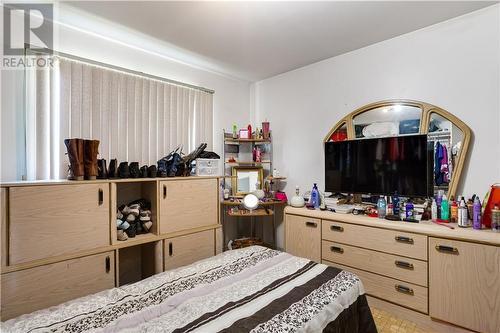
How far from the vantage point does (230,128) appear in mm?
3500

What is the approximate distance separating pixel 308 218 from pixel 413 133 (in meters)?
1.24

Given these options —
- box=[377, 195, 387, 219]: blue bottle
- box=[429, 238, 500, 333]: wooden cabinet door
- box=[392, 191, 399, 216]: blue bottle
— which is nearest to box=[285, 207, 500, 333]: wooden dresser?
box=[429, 238, 500, 333]: wooden cabinet door

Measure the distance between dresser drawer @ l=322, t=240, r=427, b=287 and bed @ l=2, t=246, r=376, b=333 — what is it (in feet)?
2.24

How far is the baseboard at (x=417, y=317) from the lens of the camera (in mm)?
1832

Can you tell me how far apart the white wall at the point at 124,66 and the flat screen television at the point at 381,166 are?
4.67 feet

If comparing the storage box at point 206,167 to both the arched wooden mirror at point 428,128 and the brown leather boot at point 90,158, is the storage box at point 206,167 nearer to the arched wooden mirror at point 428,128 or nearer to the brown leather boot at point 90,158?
the brown leather boot at point 90,158

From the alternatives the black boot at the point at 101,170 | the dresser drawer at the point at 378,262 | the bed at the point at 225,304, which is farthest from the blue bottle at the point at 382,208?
the black boot at the point at 101,170

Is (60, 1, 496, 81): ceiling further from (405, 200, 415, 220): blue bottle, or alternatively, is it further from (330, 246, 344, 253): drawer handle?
(330, 246, 344, 253): drawer handle

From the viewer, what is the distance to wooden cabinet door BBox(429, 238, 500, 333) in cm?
166

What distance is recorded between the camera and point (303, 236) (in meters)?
2.64

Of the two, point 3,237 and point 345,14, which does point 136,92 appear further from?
point 345,14

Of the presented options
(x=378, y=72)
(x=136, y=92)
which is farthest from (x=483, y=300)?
(x=136, y=92)

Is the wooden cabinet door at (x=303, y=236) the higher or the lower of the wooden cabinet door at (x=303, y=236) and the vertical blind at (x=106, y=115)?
the lower

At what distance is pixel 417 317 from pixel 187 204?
2.09m
